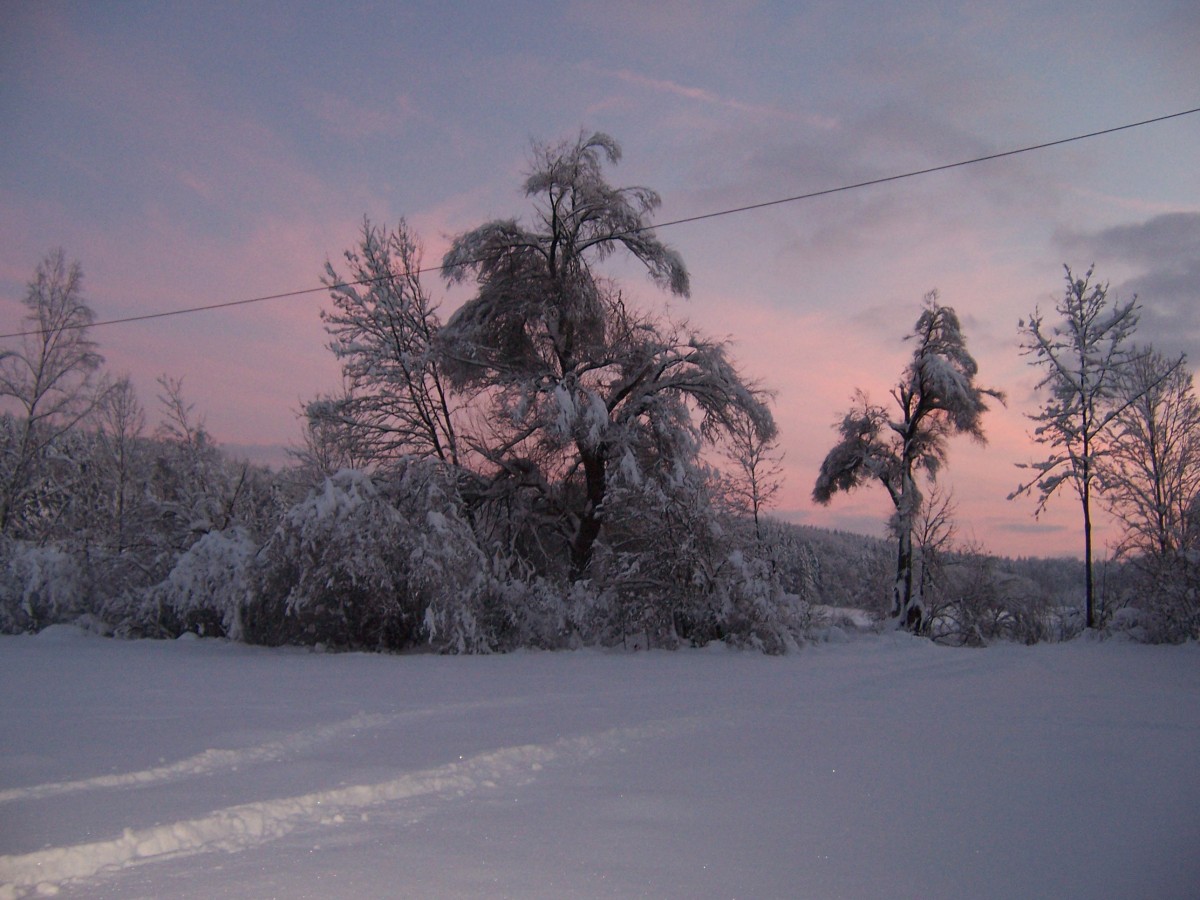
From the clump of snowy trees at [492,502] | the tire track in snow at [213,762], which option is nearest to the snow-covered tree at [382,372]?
the clump of snowy trees at [492,502]

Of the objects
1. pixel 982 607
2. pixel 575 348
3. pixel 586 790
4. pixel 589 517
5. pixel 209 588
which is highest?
pixel 575 348

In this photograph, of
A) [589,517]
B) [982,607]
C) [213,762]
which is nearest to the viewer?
[213,762]

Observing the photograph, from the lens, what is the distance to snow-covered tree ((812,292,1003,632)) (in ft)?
65.8

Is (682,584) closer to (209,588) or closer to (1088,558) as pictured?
(209,588)

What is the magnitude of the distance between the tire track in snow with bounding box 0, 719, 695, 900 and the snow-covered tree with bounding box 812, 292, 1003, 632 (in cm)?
1709

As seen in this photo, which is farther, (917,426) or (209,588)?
(917,426)

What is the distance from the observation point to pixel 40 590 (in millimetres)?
15023

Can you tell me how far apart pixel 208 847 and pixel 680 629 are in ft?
36.3

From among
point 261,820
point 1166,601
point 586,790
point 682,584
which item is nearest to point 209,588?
point 682,584

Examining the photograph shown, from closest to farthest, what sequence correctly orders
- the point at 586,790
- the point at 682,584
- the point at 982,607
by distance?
the point at 586,790, the point at 682,584, the point at 982,607

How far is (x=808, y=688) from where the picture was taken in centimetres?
882

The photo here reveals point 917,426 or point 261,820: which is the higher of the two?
point 917,426

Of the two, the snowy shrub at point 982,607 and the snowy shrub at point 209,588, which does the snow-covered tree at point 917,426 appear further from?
the snowy shrub at point 209,588

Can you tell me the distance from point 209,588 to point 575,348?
8493 millimetres
